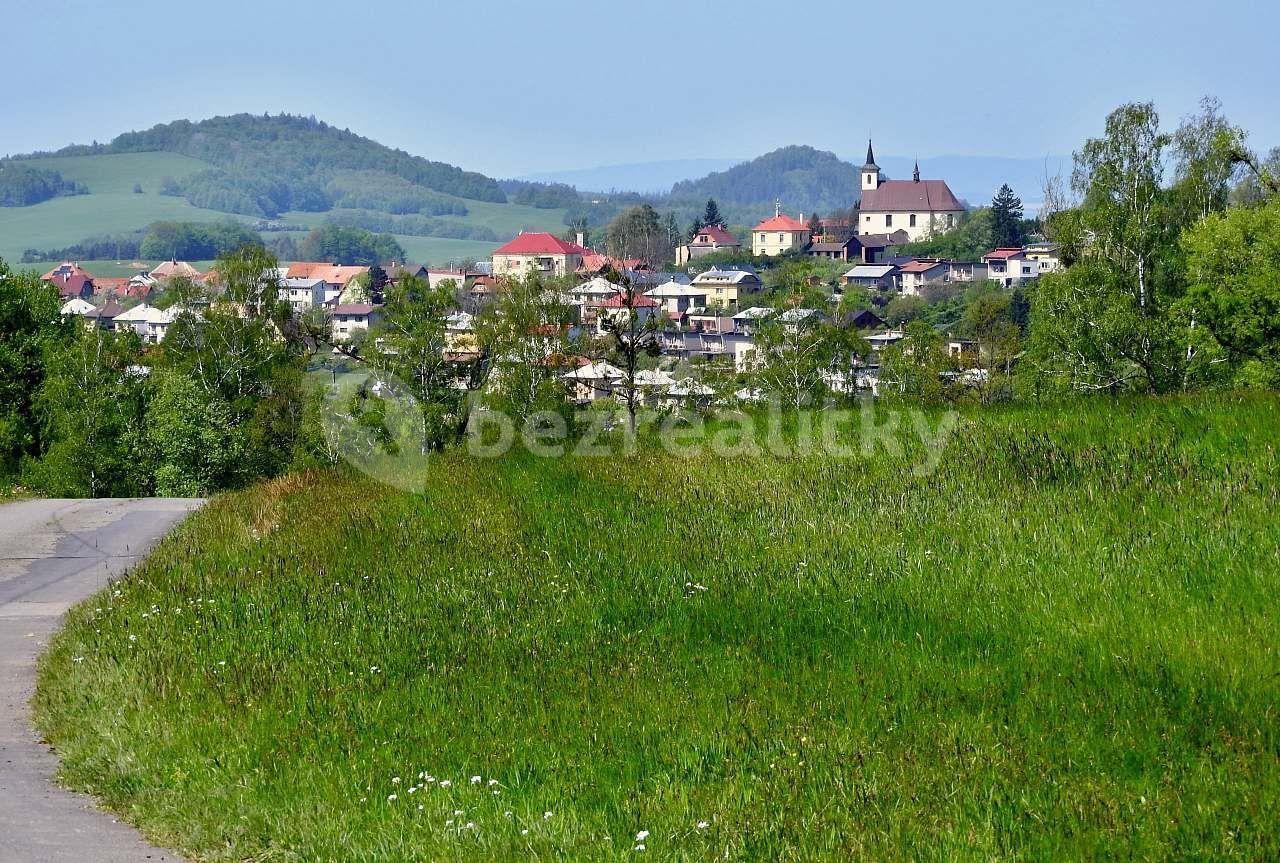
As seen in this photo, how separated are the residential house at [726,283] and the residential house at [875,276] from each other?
11.3 m

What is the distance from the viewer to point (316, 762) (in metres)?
7.24

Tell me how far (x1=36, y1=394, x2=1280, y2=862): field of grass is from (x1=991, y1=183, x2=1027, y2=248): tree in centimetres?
15440

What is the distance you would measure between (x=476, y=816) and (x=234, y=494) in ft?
35.6

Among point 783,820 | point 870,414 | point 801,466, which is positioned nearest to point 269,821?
point 783,820

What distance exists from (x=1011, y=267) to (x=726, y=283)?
36.2 m

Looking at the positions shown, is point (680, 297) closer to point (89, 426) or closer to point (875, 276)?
point (875, 276)

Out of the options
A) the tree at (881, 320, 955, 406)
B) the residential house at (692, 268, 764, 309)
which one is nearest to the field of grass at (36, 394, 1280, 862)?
the tree at (881, 320, 955, 406)

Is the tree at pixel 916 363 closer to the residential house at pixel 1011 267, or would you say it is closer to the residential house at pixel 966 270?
the residential house at pixel 1011 267

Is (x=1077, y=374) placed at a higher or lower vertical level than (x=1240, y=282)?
lower

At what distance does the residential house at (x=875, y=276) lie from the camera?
168 meters

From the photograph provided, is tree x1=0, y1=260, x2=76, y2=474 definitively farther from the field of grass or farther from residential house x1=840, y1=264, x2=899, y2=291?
residential house x1=840, y1=264, x2=899, y2=291

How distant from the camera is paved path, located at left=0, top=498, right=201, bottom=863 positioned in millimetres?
6660

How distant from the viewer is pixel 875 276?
172 meters

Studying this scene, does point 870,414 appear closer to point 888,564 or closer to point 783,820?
point 888,564
